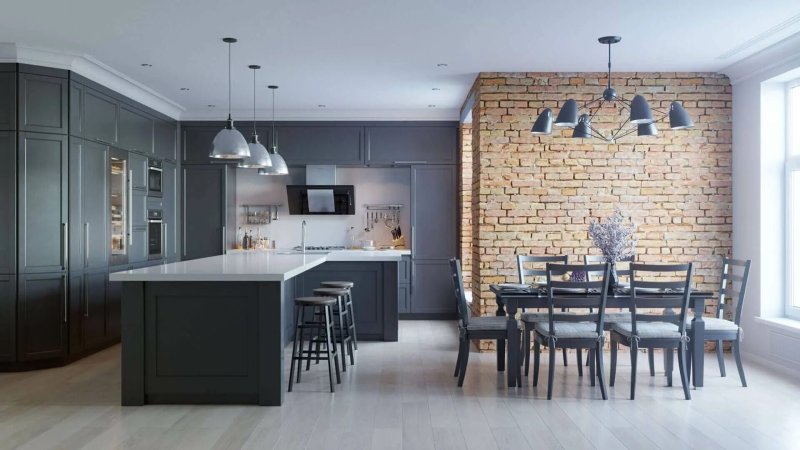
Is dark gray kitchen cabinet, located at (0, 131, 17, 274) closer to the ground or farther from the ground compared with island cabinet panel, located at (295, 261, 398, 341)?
farther from the ground

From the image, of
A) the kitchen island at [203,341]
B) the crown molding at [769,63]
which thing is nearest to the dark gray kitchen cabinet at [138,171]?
the kitchen island at [203,341]

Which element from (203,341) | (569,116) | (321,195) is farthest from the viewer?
(321,195)

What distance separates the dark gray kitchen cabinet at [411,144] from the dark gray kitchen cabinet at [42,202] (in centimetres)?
396

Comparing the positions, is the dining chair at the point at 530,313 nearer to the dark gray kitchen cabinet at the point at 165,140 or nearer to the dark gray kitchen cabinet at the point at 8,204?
the dark gray kitchen cabinet at the point at 8,204

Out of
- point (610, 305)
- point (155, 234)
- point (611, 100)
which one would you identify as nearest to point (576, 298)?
point (610, 305)

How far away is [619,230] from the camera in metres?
4.97

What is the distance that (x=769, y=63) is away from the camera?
5645mm

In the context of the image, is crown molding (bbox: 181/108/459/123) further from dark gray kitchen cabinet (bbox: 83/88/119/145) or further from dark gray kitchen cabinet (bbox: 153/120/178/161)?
dark gray kitchen cabinet (bbox: 83/88/119/145)

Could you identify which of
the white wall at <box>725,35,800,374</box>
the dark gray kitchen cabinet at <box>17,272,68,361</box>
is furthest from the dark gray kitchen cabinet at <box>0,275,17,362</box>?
the white wall at <box>725,35,800,374</box>

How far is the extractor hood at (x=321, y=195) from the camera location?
8.80 m

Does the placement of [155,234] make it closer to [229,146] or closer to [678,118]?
[229,146]

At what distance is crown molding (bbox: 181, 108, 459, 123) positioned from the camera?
862 cm

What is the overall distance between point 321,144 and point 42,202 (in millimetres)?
3803

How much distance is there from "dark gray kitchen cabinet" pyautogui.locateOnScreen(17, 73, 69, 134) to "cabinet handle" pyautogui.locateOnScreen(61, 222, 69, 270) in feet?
2.74
